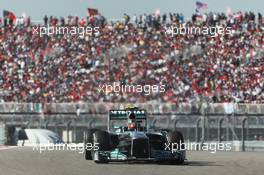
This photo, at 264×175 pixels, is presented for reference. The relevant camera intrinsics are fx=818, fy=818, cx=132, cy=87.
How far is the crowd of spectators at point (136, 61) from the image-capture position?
35656 mm

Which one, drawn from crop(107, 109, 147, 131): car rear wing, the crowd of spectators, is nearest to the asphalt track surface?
crop(107, 109, 147, 131): car rear wing

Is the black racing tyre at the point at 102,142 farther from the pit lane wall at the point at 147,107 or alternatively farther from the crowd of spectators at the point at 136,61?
the crowd of spectators at the point at 136,61

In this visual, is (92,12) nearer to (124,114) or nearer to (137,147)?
(124,114)

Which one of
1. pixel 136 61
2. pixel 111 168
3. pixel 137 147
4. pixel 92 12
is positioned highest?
pixel 92 12

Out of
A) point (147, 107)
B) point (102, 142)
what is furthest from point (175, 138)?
point (147, 107)

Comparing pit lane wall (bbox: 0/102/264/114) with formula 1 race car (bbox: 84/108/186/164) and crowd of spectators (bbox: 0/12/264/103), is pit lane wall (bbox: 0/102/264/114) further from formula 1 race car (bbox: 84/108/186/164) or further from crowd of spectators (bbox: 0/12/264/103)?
formula 1 race car (bbox: 84/108/186/164)

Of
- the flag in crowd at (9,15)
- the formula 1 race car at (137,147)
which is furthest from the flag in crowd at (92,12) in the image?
the formula 1 race car at (137,147)

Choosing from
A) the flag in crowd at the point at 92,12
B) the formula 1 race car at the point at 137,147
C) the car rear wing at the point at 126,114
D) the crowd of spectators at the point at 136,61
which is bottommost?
the formula 1 race car at the point at 137,147

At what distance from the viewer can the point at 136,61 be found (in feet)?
132

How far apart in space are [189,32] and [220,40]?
1921 millimetres

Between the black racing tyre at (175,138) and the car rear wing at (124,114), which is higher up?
the car rear wing at (124,114)

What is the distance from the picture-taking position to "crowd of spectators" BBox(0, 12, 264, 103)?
35.7 meters

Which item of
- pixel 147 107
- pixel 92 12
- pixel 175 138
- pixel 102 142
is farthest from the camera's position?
pixel 92 12

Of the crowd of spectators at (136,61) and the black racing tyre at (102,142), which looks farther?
the crowd of spectators at (136,61)
